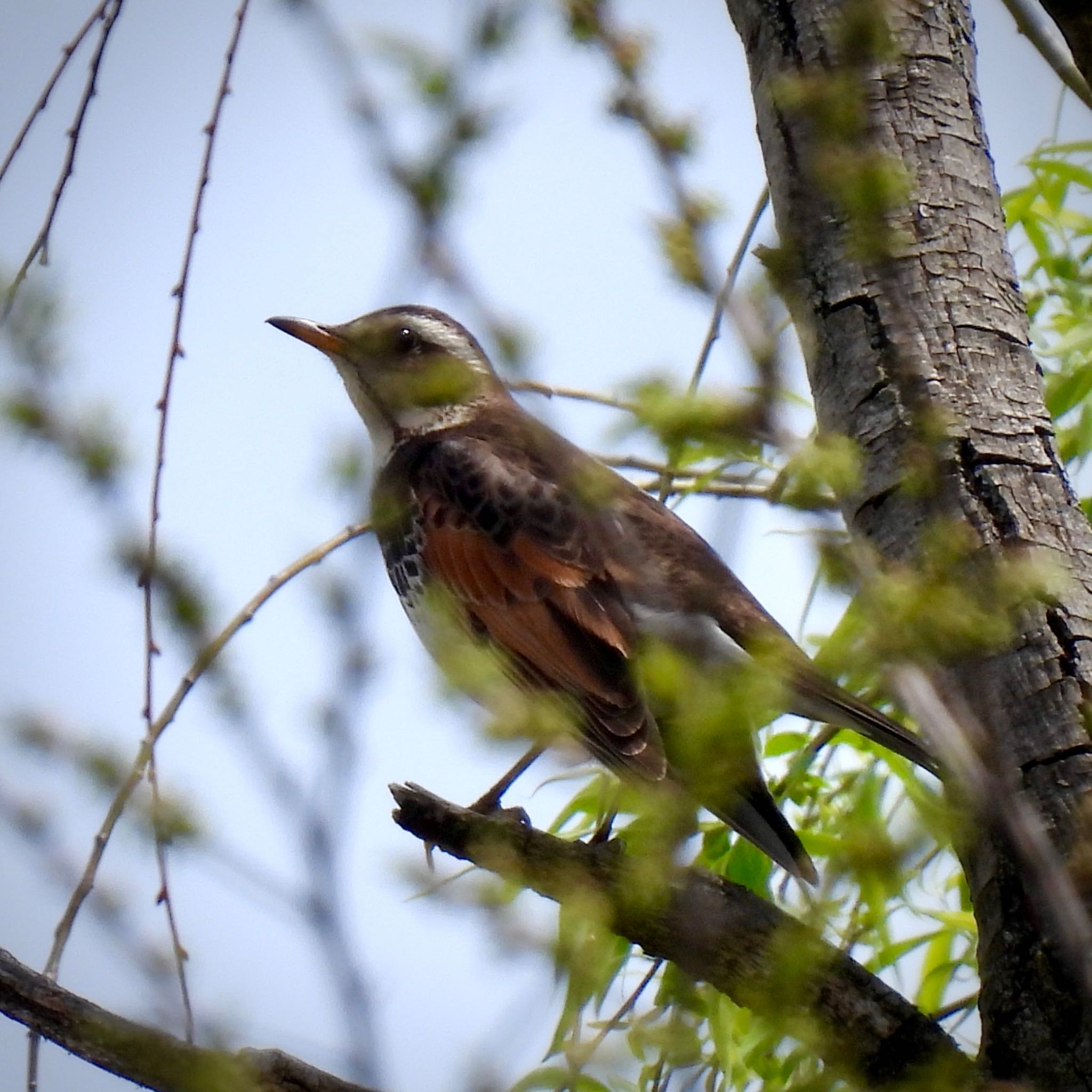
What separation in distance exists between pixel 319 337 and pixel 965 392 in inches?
114

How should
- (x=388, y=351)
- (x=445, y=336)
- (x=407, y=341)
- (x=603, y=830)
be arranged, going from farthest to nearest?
(x=445, y=336), (x=407, y=341), (x=388, y=351), (x=603, y=830)

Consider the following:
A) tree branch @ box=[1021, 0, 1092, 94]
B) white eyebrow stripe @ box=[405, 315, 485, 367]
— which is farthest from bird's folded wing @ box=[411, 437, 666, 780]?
tree branch @ box=[1021, 0, 1092, 94]

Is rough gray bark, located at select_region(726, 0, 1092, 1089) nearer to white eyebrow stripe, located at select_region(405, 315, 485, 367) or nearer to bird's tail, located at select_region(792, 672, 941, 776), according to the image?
bird's tail, located at select_region(792, 672, 941, 776)

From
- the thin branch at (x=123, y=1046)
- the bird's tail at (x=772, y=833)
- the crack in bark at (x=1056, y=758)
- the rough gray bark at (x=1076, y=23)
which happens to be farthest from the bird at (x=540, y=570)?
the rough gray bark at (x=1076, y=23)

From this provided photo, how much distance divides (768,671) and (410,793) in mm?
1457

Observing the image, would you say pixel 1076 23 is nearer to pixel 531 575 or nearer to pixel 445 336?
pixel 531 575

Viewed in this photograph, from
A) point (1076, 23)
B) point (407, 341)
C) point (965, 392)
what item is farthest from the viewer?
point (407, 341)

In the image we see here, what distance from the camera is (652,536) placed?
4.49 m

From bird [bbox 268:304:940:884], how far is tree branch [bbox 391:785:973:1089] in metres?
0.22

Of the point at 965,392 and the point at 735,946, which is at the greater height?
the point at 965,392

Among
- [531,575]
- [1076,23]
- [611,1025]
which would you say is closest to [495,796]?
[531,575]

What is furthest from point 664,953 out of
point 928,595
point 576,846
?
point 928,595

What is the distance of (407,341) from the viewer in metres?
5.41

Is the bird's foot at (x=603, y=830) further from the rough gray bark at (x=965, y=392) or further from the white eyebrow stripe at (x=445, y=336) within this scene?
the white eyebrow stripe at (x=445, y=336)
